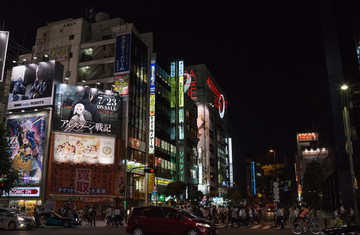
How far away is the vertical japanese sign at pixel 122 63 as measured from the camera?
56.3 meters

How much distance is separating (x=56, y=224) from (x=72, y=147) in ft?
67.6

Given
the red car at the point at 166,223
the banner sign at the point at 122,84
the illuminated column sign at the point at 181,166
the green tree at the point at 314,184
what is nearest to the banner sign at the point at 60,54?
the banner sign at the point at 122,84

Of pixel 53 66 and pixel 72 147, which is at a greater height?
pixel 53 66

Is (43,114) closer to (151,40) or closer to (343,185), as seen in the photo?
(151,40)

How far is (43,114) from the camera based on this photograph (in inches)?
1895

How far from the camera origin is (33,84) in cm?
5003

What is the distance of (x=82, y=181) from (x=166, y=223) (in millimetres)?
32587

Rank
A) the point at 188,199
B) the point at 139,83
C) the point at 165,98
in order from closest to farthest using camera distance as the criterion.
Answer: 1. the point at 139,83
2. the point at 165,98
3. the point at 188,199

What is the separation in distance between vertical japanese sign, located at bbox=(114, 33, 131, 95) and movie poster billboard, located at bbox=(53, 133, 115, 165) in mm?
10198

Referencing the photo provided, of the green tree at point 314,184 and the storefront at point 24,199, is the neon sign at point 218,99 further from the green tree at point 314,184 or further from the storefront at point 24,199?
the storefront at point 24,199

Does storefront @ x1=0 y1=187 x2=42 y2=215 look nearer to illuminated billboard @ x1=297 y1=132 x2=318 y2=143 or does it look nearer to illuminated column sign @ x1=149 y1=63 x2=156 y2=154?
illuminated column sign @ x1=149 y1=63 x2=156 y2=154

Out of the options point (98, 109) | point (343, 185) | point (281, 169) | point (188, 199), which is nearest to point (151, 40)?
point (98, 109)

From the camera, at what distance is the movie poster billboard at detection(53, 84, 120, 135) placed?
47906mm

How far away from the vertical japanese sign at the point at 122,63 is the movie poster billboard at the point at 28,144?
1365 centimetres
